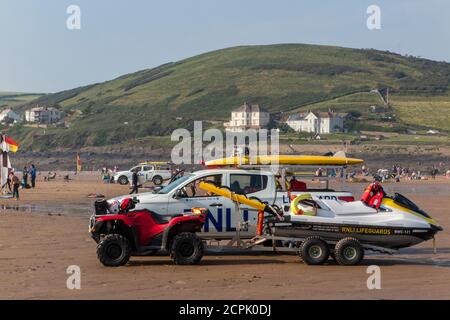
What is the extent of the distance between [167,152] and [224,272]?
3965 inches

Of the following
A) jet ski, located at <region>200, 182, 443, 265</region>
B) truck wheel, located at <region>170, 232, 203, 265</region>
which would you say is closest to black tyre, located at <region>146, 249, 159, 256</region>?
truck wheel, located at <region>170, 232, 203, 265</region>

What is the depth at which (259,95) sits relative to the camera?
170m

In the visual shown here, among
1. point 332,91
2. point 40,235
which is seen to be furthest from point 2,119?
point 40,235

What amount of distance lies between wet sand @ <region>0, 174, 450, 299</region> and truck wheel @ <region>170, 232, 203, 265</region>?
0.70ft

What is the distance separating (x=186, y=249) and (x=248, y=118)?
420ft

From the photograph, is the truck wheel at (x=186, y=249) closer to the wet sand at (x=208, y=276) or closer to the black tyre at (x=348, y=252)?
the wet sand at (x=208, y=276)

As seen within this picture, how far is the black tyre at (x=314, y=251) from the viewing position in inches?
622

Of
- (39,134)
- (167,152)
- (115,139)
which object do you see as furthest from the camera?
(39,134)

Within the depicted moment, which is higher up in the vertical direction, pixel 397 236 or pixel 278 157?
pixel 278 157

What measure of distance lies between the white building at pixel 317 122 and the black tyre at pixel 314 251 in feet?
392

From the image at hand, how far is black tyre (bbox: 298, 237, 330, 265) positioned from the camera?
15.8 m

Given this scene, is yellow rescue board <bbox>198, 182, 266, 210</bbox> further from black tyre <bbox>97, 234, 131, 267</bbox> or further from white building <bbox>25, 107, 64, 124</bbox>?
white building <bbox>25, 107, 64, 124</bbox>

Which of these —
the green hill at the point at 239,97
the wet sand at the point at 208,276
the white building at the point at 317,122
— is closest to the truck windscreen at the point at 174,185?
the wet sand at the point at 208,276
